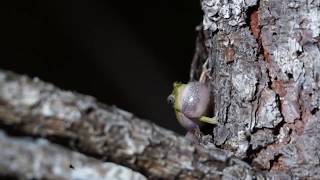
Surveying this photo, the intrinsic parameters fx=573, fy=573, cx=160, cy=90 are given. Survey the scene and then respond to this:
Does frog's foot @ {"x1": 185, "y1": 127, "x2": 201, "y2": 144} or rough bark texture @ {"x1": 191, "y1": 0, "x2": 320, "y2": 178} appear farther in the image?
frog's foot @ {"x1": 185, "y1": 127, "x2": 201, "y2": 144}

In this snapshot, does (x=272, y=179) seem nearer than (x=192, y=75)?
Yes

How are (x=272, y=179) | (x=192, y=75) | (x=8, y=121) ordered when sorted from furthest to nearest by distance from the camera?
1. (x=192, y=75)
2. (x=272, y=179)
3. (x=8, y=121)

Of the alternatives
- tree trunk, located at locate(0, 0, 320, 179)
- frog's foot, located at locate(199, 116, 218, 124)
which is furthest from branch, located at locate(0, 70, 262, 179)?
frog's foot, located at locate(199, 116, 218, 124)

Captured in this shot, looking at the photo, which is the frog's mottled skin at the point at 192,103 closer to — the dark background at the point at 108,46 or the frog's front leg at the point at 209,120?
the frog's front leg at the point at 209,120

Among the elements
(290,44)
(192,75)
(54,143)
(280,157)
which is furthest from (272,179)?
(192,75)

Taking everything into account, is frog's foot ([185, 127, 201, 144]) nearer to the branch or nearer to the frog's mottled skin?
the frog's mottled skin

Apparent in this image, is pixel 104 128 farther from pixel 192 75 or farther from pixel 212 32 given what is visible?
pixel 192 75

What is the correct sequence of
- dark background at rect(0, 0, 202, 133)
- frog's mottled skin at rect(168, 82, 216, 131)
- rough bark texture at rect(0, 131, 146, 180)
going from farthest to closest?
1. dark background at rect(0, 0, 202, 133)
2. frog's mottled skin at rect(168, 82, 216, 131)
3. rough bark texture at rect(0, 131, 146, 180)
